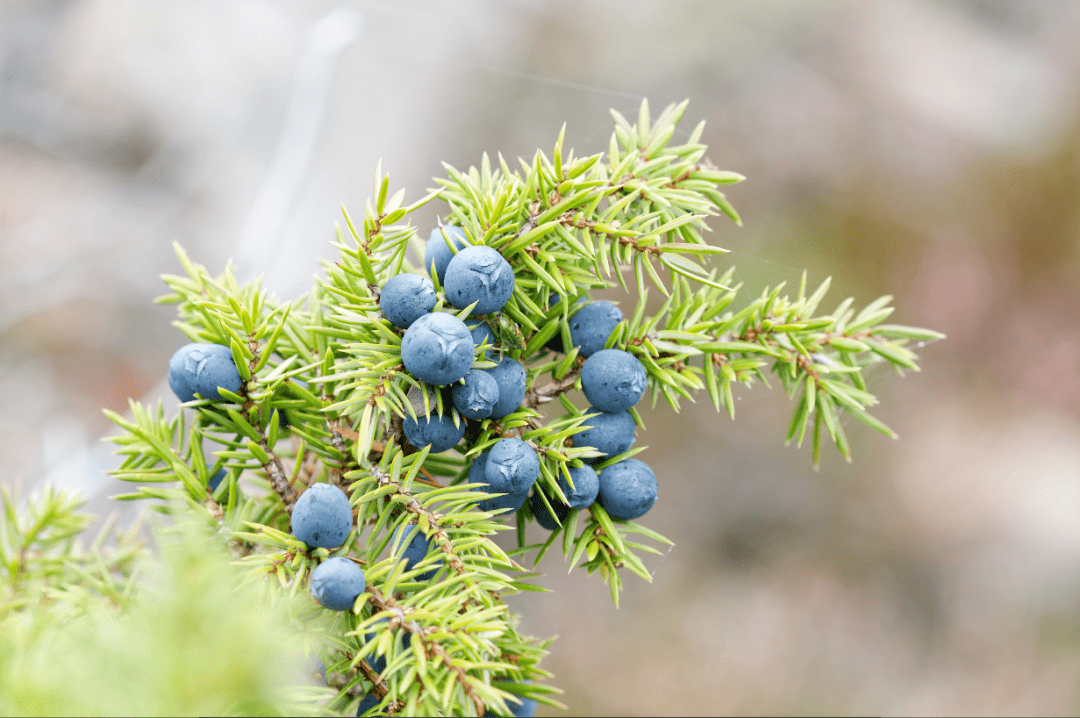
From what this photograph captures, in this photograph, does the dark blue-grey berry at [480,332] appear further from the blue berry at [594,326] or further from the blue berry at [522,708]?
the blue berry at [522,708]

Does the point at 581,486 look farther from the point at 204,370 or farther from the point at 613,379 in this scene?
the point at 204,370

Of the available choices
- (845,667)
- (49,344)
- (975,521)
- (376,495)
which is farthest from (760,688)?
(49,344)

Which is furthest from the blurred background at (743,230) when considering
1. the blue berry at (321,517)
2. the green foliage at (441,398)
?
the blue berry at (321,517)

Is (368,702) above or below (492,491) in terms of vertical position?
below

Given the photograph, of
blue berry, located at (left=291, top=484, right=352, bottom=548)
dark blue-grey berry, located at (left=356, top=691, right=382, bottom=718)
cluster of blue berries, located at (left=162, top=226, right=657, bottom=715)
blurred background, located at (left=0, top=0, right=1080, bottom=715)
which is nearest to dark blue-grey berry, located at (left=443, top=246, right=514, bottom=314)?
cluster of blue berries, located at (left=162, top=226, right=657, bottom=715)

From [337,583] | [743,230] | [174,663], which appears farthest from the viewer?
[743,230]

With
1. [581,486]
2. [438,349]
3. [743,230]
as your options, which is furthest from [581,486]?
[743,230]
